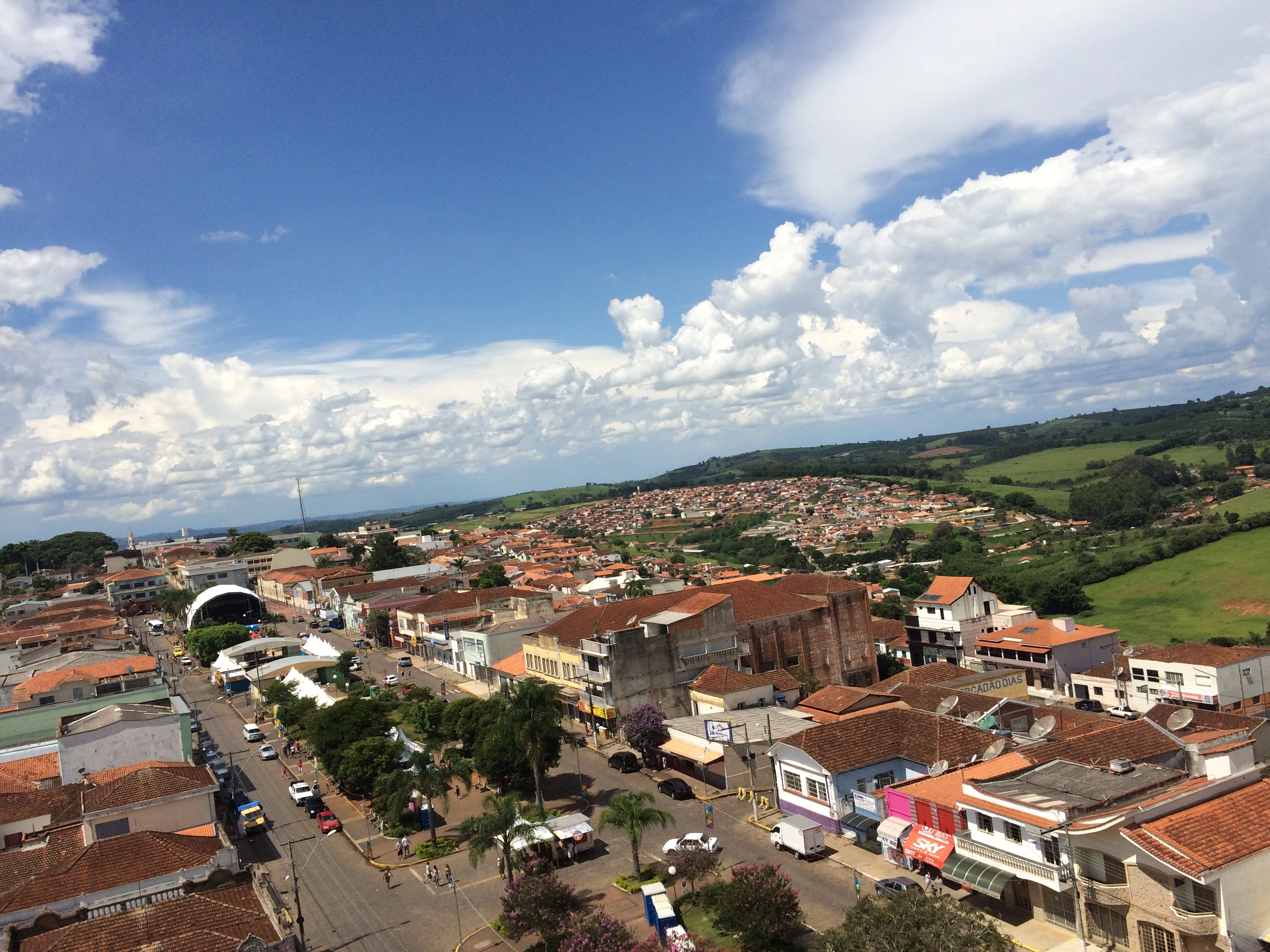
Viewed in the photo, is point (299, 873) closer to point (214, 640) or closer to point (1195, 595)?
point (214, 640)

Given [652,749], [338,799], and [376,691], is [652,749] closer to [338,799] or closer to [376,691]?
[338,799]

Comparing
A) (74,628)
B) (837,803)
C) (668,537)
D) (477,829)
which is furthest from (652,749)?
(668,537)

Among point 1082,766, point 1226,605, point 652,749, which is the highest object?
point 1082,766

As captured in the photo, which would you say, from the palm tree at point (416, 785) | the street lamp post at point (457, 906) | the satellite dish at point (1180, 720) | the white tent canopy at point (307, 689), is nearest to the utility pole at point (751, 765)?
the palm tree at point (416, 785)

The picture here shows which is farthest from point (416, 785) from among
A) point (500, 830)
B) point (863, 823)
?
point (863, 823)

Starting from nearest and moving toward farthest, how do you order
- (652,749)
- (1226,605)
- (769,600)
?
(652,749) → (769,600) → (1226,605)

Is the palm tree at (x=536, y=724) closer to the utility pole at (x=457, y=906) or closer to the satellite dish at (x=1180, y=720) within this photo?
the utility pole at (x=457, y=906)
